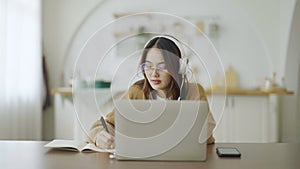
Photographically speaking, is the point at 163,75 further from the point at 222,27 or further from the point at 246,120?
the point at 222,27

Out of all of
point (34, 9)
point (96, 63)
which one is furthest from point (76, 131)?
point (96, 63)

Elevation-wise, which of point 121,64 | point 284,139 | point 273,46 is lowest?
point 284,139

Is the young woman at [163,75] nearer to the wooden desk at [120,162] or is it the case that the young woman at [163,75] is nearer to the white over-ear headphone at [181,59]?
the white over-ear headphone at [181,59]

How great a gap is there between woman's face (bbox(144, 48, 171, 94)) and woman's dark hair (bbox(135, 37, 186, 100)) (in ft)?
0.04

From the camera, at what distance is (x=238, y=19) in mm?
4734

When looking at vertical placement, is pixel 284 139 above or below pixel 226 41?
below

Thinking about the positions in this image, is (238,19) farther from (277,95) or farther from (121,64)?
(121,64)

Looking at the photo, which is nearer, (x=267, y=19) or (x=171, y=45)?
(x=171, y=45)

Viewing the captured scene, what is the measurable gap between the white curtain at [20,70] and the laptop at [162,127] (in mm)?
2624

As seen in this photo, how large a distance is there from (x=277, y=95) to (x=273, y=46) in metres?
0.66

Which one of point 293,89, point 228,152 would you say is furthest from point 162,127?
point 293,89

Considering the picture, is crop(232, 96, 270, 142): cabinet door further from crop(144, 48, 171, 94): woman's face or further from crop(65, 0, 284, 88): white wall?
crop(144, 48, 171, 94): woman's face

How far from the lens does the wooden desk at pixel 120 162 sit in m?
1.13

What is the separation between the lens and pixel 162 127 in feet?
3.83
